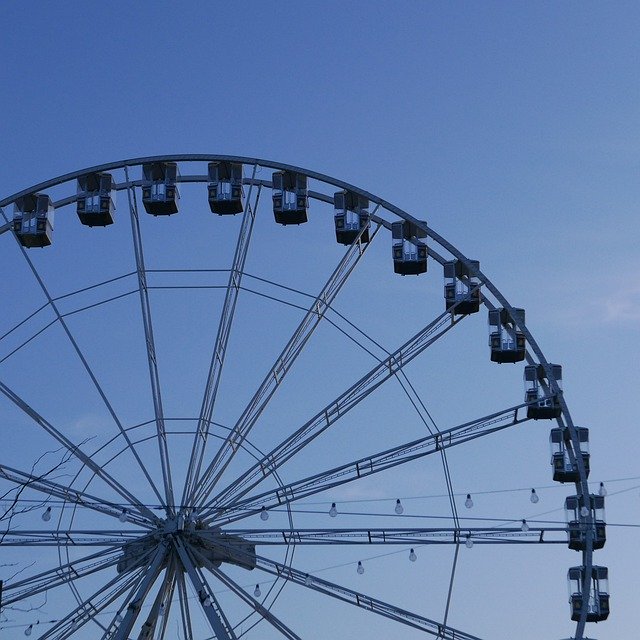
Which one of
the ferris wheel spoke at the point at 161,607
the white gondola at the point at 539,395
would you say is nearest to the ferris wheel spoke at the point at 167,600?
the ferris wheel spoke at the point at 161,607

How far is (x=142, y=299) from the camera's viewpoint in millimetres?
Result: 27453

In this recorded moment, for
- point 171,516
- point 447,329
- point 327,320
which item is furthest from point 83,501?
point 447,329

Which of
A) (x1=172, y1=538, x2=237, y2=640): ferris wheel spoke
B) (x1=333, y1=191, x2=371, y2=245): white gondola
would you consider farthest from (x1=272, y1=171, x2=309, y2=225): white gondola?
(x1=172, y1=538, x2=237, y2=640): ferris wheel spoke

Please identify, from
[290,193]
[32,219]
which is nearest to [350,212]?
[290,193]

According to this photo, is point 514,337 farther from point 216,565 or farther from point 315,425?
point 216,565

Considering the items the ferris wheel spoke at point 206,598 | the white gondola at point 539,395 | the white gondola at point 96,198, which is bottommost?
the ferris wheel spoke at point 206,598

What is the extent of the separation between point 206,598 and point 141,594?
1.34 meters

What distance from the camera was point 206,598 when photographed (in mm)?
23547

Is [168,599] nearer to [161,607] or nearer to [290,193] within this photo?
[161,607]

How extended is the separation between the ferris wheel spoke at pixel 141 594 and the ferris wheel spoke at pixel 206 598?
336mm

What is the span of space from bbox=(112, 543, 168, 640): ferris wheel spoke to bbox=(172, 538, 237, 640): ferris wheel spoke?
336 millimetres

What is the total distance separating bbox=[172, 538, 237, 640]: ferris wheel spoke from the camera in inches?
907

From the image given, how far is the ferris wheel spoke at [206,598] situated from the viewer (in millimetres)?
23047

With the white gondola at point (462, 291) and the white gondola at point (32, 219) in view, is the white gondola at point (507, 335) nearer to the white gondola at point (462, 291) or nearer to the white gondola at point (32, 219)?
the white gondola at point (462, 291)
